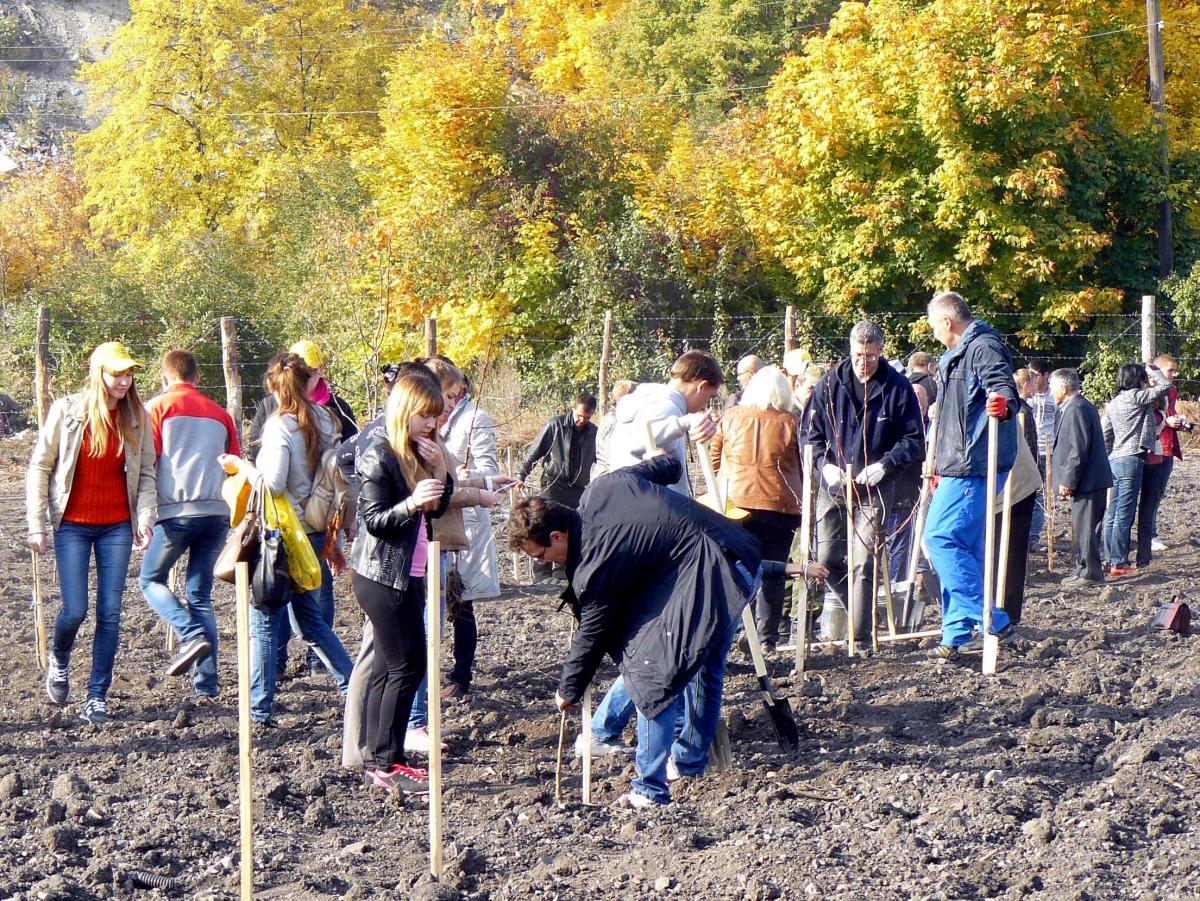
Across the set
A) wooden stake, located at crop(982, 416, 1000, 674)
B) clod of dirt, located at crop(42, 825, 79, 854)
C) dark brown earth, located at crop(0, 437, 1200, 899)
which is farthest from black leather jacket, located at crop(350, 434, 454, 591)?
wooden stake, located at crop(982, 416, 1000, 674)

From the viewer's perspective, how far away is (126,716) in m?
6.72

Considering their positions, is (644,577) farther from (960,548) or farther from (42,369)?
(42,369)

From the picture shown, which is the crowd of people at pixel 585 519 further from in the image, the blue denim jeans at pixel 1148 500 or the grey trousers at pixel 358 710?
the blue denim jeans at pixel 1148 500

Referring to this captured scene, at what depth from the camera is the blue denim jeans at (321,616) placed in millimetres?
6688

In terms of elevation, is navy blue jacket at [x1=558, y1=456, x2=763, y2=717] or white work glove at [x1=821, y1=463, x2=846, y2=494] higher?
white work glove at [x1=821, y1=463, x2=846, y2=494]

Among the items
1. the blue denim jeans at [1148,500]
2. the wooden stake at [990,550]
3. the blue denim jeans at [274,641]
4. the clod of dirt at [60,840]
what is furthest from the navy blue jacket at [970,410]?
the clod of dirt at [60,840]

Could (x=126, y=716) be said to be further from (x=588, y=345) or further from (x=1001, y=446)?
(x=588, y=345)

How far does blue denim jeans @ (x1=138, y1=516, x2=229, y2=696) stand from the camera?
21.9 feet

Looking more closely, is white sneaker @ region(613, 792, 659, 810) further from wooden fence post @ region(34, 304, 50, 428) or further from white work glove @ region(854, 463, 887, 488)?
wooden fence post @ region(34, 304, 50, 428)

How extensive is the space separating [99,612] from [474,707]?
188 centimetres

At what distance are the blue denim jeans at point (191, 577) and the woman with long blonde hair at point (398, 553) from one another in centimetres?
149

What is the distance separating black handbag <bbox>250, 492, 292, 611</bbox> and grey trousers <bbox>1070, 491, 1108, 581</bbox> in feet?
21.0

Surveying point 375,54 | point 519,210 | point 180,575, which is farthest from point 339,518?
point 375,54

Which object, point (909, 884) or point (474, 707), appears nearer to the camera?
point (909, 884)
